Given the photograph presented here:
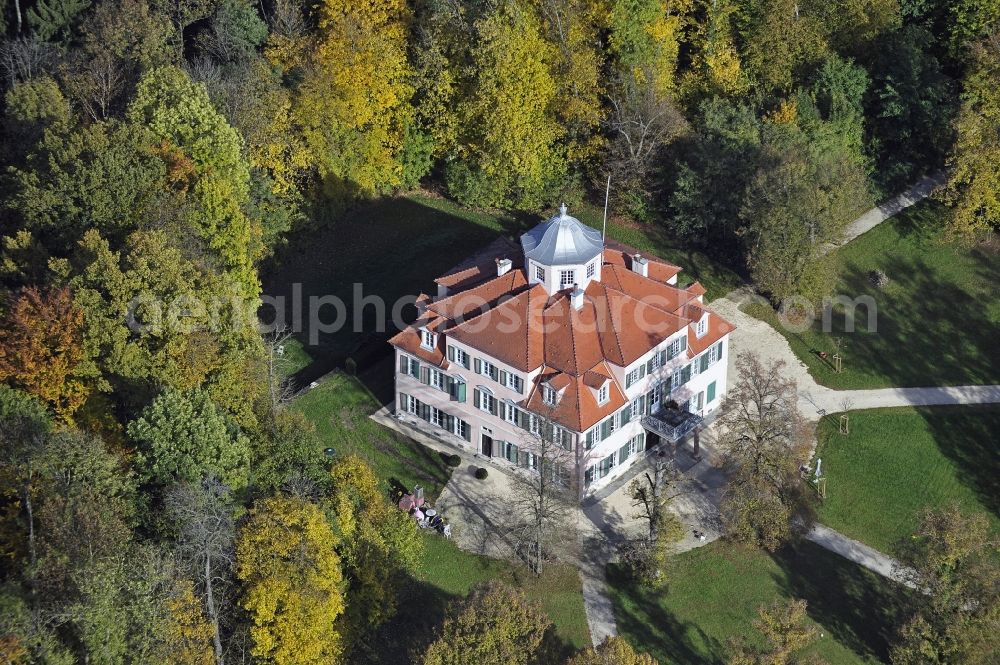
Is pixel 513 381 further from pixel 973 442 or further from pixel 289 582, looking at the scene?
pixel 973 442

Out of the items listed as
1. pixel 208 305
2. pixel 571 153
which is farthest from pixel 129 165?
pixel 571 153

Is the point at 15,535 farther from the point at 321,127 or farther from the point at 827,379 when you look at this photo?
the point at 827,379

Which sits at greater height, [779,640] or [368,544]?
[368,544]

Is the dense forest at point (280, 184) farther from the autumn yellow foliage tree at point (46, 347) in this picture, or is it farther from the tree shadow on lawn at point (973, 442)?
the tree shadow on lawn at point (973, 442)

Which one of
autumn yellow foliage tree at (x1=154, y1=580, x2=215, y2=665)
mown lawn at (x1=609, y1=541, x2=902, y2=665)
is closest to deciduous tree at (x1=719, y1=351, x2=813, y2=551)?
mown lawn at (x1=609, y1=541, x2=902, y2=665)

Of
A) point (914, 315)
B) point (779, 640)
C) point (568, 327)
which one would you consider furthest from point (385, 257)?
point (779, 640)
